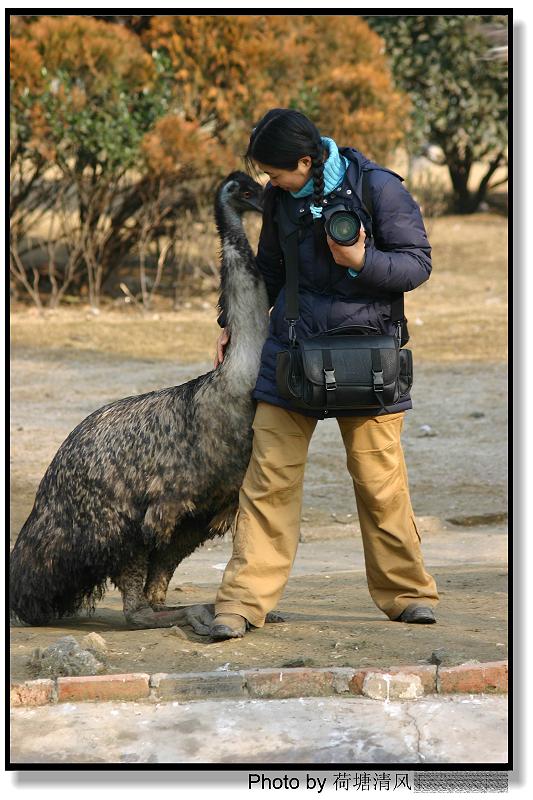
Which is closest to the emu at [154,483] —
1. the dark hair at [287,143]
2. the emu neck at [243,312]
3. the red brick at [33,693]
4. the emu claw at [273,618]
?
the emu neck at [243,312]

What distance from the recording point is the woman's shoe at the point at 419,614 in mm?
4867

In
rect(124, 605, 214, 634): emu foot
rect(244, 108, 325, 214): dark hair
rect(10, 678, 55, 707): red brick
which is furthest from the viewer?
rect(124, 605, 214, 634): emu foot

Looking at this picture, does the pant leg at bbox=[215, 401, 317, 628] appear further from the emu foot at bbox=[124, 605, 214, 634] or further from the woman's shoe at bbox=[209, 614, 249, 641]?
the emu foot at bbox=[124, 605, 214, 634]

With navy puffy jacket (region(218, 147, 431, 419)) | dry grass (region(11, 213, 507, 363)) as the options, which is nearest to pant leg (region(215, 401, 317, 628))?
navy puffy jacket (region(218, 147, 431, 419))

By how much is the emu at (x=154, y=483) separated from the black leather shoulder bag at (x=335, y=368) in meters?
0.29

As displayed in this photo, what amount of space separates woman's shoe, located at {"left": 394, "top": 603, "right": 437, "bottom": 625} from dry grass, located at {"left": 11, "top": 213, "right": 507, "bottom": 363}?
7.77 metres

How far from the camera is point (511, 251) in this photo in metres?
5.44

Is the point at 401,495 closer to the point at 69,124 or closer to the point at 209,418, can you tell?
the point at 209,418

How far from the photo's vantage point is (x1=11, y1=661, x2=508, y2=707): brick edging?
4.17 m

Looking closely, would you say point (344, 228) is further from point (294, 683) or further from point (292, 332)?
point (294, 683)

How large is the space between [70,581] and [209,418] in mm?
910

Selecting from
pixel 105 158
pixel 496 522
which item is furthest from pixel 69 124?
pixel 496 522

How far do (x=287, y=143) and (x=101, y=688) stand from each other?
1.87 meters

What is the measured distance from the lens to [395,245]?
452cm
